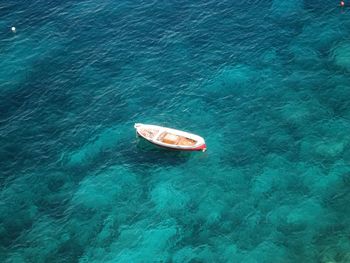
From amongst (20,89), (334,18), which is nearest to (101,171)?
(20,89)

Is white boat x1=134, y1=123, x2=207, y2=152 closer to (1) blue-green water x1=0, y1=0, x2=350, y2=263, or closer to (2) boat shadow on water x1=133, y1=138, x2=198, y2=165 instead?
(2) boat shadow on water x1=133, y1=138, x2=198, y2=165

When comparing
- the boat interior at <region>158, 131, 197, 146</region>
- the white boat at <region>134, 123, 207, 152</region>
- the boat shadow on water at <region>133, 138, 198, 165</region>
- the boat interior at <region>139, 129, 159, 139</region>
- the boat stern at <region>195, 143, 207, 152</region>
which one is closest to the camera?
the boat stern at <region>195, 143, 207, 152</region>

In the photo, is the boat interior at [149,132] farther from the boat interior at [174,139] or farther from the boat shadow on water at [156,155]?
the boat shadow on water at [156,155]

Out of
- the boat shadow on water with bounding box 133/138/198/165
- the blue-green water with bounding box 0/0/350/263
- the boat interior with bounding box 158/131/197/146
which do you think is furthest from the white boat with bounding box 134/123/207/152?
the blue-green water with bounding box 0/0/350/263

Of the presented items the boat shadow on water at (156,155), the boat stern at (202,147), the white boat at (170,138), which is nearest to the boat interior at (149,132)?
the white boat at (170,138)

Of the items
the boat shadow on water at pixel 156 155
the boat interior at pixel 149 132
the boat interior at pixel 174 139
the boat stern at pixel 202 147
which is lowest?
the boat shadow on water at pixel 156 155

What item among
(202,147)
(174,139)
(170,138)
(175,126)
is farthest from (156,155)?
(202,147)
